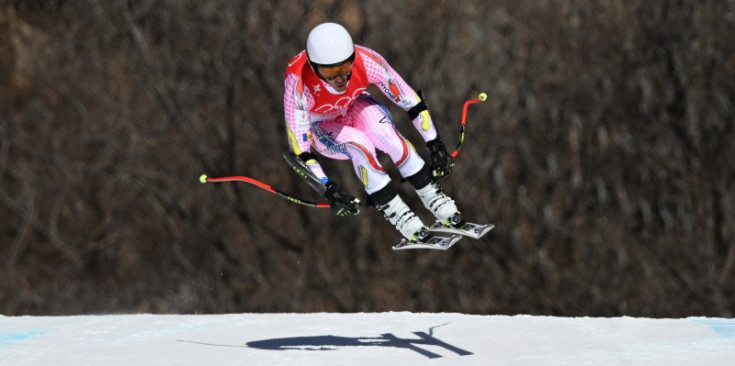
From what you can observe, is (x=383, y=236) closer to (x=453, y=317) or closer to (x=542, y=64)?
(x=453, y=317)

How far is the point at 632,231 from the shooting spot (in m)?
10.2

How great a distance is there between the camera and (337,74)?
24.3ft

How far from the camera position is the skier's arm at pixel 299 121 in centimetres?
754

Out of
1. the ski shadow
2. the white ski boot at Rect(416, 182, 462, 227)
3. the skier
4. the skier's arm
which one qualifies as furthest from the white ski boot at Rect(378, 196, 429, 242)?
the ski shadow

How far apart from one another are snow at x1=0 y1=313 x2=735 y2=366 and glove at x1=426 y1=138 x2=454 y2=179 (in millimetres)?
1476

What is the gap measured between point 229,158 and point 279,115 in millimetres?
582

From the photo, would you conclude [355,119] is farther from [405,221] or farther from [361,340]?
[361,340]

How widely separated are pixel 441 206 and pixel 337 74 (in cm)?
109

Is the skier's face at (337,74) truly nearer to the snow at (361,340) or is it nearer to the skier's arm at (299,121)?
the skier's arm at (299,121)

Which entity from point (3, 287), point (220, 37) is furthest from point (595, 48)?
point (3, 287)

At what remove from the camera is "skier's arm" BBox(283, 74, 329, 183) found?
754cm

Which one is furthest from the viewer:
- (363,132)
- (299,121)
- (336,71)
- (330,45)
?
(363,132)

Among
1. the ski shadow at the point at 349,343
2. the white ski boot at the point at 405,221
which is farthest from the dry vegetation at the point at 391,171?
the white ski boot at the point at 405,221

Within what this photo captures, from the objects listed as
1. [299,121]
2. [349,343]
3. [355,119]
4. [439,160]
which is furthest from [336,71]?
[349,343]
